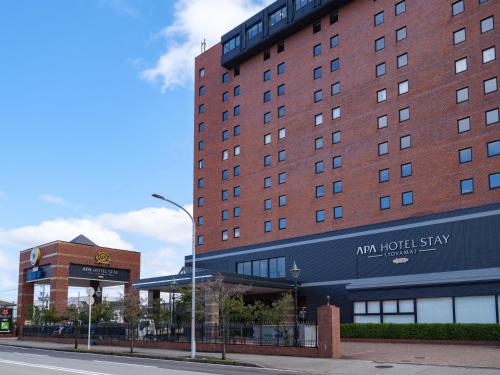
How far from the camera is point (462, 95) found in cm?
4603

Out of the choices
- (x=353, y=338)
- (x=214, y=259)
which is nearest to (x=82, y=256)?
(x=214, y=259)

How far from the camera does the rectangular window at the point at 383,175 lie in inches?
1983

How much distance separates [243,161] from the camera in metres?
64.8

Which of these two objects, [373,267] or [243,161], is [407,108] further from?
[243,161]

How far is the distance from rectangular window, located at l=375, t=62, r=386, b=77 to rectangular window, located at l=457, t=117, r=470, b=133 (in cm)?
904

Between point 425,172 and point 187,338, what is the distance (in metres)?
22.4

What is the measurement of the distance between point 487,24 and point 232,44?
100ft

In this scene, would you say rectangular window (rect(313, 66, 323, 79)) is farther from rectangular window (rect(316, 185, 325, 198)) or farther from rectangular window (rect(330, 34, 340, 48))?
rectangular window (rect(316, 185, 325, 198))

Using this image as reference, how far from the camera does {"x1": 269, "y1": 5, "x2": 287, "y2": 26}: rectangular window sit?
2432 inches

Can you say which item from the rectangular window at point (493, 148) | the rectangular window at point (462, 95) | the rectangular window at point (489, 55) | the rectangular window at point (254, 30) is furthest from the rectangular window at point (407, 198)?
the rectangular window at point (254, 30)

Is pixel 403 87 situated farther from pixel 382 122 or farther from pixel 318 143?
pixel 318 143

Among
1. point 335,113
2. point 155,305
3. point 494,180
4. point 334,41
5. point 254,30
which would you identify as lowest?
point 155,305

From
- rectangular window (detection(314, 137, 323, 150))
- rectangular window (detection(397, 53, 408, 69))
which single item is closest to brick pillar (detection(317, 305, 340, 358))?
rectangular window (detection(397, 53, 408, 69))

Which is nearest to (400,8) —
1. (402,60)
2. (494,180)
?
(402,60)
